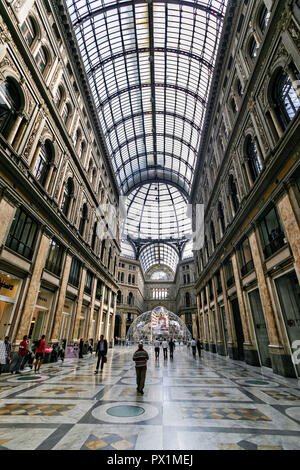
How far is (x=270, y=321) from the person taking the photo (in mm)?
10711

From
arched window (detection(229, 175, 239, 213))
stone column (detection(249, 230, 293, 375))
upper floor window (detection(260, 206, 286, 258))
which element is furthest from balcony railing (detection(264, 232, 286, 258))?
arched window (detection(229, 175, 239, 213))

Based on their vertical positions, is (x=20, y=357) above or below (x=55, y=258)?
below

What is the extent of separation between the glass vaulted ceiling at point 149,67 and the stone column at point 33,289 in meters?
19.0

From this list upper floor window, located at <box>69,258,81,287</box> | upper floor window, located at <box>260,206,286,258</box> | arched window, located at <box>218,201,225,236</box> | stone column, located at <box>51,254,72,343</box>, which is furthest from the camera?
arched window, located at <box>218,201,225,236</box>

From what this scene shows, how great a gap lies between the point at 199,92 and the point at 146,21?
9.06 metres

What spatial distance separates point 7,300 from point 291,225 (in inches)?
523

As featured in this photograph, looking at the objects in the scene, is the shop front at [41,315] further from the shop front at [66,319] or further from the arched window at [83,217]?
the arched window at [83,217]

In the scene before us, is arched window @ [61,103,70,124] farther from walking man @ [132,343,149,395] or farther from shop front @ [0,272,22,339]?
walking man @ [132,343,149,395]

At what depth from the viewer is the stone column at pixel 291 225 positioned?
8.52 metres

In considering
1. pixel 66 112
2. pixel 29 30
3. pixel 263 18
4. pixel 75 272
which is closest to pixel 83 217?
pixel 75 272

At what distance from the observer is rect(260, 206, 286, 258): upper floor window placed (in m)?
10.3

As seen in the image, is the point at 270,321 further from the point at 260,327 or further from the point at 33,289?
the point at 33,289

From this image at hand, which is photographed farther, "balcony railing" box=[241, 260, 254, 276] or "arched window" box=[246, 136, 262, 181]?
"balcony railing" box=[241, 260, 254, 276]

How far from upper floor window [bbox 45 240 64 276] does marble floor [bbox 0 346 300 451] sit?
7.63 m
